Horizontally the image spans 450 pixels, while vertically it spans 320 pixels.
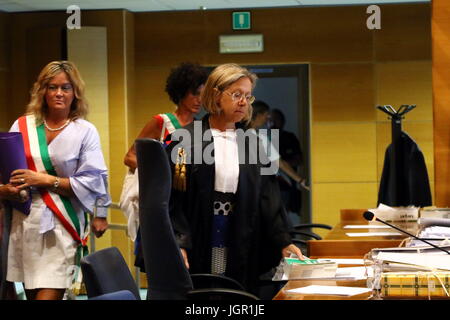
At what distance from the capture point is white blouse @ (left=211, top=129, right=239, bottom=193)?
359cm

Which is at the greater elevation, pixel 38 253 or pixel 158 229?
pixel 158 229

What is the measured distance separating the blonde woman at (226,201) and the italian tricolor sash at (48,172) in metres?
0.97

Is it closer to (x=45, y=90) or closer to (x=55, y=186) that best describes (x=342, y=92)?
(x=45, y=90)

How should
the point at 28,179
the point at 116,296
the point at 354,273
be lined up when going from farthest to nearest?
the point at 28,179 < the point at 354,273 < the point at 116,296

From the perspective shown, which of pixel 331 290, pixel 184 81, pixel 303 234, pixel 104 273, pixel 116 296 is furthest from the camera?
pixel 303 234

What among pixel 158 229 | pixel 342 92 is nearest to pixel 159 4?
pixel 342 92

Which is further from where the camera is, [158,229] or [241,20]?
[241,20]

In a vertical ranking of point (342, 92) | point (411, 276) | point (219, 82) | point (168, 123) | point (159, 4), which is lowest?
point (411, 276)

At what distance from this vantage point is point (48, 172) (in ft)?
14.4

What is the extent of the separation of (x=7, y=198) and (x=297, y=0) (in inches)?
177

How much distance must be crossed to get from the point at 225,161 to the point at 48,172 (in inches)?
46.6

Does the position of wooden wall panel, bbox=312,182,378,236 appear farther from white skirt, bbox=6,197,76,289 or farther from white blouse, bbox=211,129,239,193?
white blouse, bbox=211,129,239,193

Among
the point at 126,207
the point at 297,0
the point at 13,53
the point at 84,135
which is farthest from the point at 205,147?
the point at 13,53

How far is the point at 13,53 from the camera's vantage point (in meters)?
8.42
